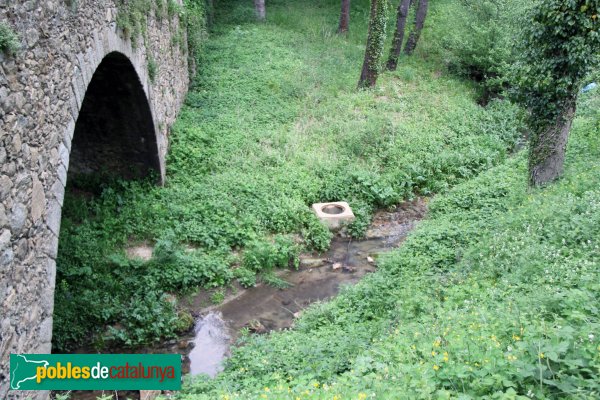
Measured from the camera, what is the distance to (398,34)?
55.3ft

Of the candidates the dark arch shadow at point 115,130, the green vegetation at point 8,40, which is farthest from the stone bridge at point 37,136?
the dark arch shadow at point 115,130

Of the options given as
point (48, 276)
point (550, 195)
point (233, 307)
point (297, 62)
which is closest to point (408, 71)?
point (297, 62)

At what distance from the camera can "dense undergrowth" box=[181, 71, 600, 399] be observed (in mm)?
3451

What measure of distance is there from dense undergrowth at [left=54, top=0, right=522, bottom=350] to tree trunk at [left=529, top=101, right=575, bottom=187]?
1.38m

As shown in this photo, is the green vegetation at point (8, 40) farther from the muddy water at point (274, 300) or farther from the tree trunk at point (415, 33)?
the tree trunk at point (415, 33)

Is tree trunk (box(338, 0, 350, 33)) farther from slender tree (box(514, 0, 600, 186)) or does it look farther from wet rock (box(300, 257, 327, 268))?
wet rock (box(300, 257, 327, 268))

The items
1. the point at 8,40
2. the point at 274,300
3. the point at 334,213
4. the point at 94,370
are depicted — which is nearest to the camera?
the point at 8,40

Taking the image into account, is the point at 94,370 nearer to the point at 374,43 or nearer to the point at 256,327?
the point at 256,327

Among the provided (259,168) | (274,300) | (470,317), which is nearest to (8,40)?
(470,317)

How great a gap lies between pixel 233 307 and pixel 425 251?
10.3 feet

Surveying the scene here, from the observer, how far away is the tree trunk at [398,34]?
659 inches

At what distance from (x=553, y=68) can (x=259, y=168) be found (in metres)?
6.01

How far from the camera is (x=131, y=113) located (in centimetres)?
949

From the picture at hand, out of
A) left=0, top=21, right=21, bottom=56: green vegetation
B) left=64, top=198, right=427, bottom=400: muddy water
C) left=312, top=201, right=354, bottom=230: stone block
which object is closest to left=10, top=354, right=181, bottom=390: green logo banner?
left=64, top=198, right=427, bottom=400: muddy water
